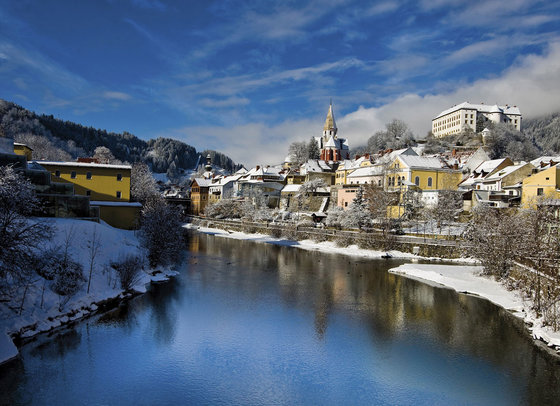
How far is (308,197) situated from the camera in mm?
54656

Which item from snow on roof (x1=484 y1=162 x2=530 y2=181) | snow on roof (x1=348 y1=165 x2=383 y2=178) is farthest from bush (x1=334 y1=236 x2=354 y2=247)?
snow on roof (x1=484 y1=162 x2=530 y2=181)

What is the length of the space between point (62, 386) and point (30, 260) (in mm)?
3951

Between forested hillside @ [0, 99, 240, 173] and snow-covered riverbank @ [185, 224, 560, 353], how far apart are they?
2095 inches

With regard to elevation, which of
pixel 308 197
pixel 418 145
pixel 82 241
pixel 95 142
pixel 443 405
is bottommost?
pixel 443 405

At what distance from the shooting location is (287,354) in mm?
13156

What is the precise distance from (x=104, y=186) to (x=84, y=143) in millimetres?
107892

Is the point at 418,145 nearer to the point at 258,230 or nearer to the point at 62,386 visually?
the point at 258,230

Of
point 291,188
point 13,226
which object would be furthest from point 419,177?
point 13,226

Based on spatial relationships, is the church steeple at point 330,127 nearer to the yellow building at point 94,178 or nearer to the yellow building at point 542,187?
the yellow building at point 542,187

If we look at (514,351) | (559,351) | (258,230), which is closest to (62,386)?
(514,351)

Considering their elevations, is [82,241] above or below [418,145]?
below

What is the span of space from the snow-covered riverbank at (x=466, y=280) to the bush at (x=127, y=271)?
16875 millimetres

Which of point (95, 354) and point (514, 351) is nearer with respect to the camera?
point (95, 354)

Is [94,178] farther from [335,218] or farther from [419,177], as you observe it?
[419,177]
